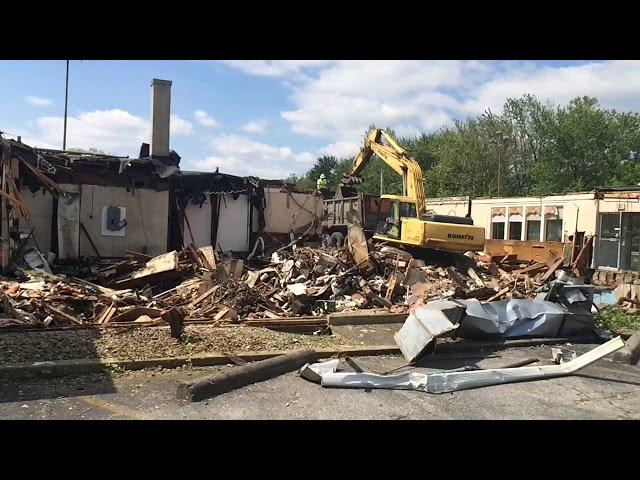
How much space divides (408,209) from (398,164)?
2.25 metres

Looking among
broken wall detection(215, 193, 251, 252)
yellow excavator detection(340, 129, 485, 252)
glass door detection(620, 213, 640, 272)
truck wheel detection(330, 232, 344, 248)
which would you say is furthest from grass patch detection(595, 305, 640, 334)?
broken wall detection(215, 193, 251, 252)

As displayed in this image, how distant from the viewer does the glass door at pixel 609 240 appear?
21.5 metres

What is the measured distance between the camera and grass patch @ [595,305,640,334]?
11090 millimetres

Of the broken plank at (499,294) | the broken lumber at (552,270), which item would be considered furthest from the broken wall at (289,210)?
the broken plank at (499,294)

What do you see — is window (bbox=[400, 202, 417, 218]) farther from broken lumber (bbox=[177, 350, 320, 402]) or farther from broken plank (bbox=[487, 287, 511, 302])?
broken lumber (bbox=[177, 350, 320, 402])

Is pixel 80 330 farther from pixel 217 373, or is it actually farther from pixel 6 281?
pixel 6 281

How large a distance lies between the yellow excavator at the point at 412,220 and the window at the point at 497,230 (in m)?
10.1

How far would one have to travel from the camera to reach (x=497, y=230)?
28.4 m

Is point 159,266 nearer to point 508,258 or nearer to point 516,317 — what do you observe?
point 516,317

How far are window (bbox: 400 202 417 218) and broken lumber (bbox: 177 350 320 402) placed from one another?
1075cm

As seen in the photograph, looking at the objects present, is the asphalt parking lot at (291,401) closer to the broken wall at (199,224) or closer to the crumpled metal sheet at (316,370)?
the crumpled metal sheet at (316,370)
